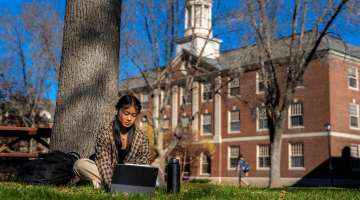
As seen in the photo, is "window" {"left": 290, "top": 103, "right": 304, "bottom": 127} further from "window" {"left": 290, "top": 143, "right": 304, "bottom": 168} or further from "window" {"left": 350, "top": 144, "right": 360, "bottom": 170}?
"window" {"left": 350, "top": 144, "right": 360, "bottom": 170}

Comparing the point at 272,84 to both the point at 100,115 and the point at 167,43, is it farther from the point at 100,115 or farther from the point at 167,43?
the point at 100,115

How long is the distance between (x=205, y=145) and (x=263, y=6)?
17816 mm

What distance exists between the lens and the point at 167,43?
1827 cm

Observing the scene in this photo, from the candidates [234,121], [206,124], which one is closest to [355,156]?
[234,121]

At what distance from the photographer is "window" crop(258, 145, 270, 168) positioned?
27766mm

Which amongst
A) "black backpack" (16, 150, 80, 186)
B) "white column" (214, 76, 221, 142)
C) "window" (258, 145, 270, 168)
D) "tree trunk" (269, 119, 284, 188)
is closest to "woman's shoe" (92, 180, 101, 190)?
"black backpack" (16, 150, 80, 186)

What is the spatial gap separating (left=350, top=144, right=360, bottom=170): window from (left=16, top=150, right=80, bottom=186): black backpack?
2457cm

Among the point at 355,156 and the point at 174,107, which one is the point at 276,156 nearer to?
the point at 355,156

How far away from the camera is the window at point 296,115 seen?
86.7 ft

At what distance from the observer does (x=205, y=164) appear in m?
31.7

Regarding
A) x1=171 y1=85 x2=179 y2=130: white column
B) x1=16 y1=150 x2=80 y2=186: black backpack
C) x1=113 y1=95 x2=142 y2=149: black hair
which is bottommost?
x1=16 y1=150 x2=80 y2=186: black backpack

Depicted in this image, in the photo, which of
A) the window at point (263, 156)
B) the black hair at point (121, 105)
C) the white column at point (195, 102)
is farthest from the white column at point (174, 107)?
the black hair at point (121, 105)

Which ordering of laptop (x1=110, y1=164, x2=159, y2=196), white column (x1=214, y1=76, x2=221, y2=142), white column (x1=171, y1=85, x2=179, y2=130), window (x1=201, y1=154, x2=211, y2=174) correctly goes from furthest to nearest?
white column (x1=171, y1=85, x2=179, y2=130), window (x1=201, y1=154, x2=211, y2=174), white column (x1=214, y1=76, x2=221, y2=142), laptop (x1=110, y1=164, x2=159, y2=196)

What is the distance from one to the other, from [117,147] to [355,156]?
25.4 metres
